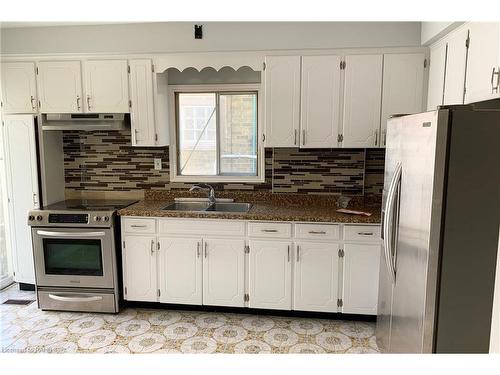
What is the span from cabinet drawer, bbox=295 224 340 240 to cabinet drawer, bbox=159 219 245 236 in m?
0.45

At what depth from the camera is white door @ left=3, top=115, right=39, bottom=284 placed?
3.21 metres

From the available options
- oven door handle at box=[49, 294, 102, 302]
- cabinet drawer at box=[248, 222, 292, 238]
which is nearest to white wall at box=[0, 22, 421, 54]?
cabinet drawer at box=[248, 222, 292, 238]

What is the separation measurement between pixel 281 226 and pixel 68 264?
185cm

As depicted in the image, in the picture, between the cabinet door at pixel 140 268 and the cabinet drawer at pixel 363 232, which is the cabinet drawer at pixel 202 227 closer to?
the cabinet door at pixel 140 268

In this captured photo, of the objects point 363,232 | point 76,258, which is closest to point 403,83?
point 363,232

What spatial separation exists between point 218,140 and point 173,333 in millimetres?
1759

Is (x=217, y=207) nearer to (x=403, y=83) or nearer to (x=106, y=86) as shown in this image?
(x=106, y=86)

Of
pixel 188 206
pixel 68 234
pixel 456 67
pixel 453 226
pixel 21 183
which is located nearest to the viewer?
pixel 453 226

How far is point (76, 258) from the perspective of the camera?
3021 mm

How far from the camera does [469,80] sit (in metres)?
1.99

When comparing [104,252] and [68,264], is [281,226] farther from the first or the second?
[68,264]

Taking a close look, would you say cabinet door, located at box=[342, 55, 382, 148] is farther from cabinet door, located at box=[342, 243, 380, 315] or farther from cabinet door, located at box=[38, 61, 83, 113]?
cabinet door, located at box=[38, 61, 83, 113]
